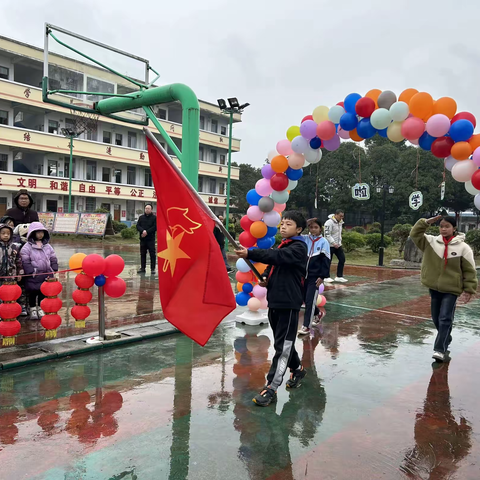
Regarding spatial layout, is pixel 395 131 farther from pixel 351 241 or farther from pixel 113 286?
pixel 351 241

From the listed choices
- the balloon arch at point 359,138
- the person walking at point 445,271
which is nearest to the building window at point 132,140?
the balloon arch at point 359,138

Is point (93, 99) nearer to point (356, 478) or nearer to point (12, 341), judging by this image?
point (12, 341)

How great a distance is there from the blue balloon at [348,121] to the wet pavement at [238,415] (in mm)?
2964

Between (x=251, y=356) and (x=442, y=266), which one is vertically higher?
(x=442, y=266)

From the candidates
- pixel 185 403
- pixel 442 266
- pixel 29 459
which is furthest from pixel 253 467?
pixel 442 266

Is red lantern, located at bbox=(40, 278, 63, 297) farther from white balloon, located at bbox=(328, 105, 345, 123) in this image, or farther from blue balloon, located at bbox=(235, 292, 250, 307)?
white balloon, located at bbox=(328, 105, 345, 123)

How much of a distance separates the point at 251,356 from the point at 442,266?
8.20 ft

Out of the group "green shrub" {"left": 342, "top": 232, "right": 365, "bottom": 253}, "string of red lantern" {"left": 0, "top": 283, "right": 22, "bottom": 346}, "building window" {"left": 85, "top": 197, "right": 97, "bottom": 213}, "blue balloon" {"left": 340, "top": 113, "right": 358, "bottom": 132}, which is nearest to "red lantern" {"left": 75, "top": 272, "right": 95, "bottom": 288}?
"string of red lantern" {"left": 0, "top": 283, "right": 22, "bottom": 346}

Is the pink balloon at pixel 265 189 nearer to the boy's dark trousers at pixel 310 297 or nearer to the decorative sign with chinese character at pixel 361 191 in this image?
the boy's dark trousers at pixel 310 297

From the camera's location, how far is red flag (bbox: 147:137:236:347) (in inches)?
157

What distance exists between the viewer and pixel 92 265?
578 centimetres

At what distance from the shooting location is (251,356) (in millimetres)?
5664

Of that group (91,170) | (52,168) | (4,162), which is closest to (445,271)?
(4,162)

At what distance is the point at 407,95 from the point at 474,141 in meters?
1.07
